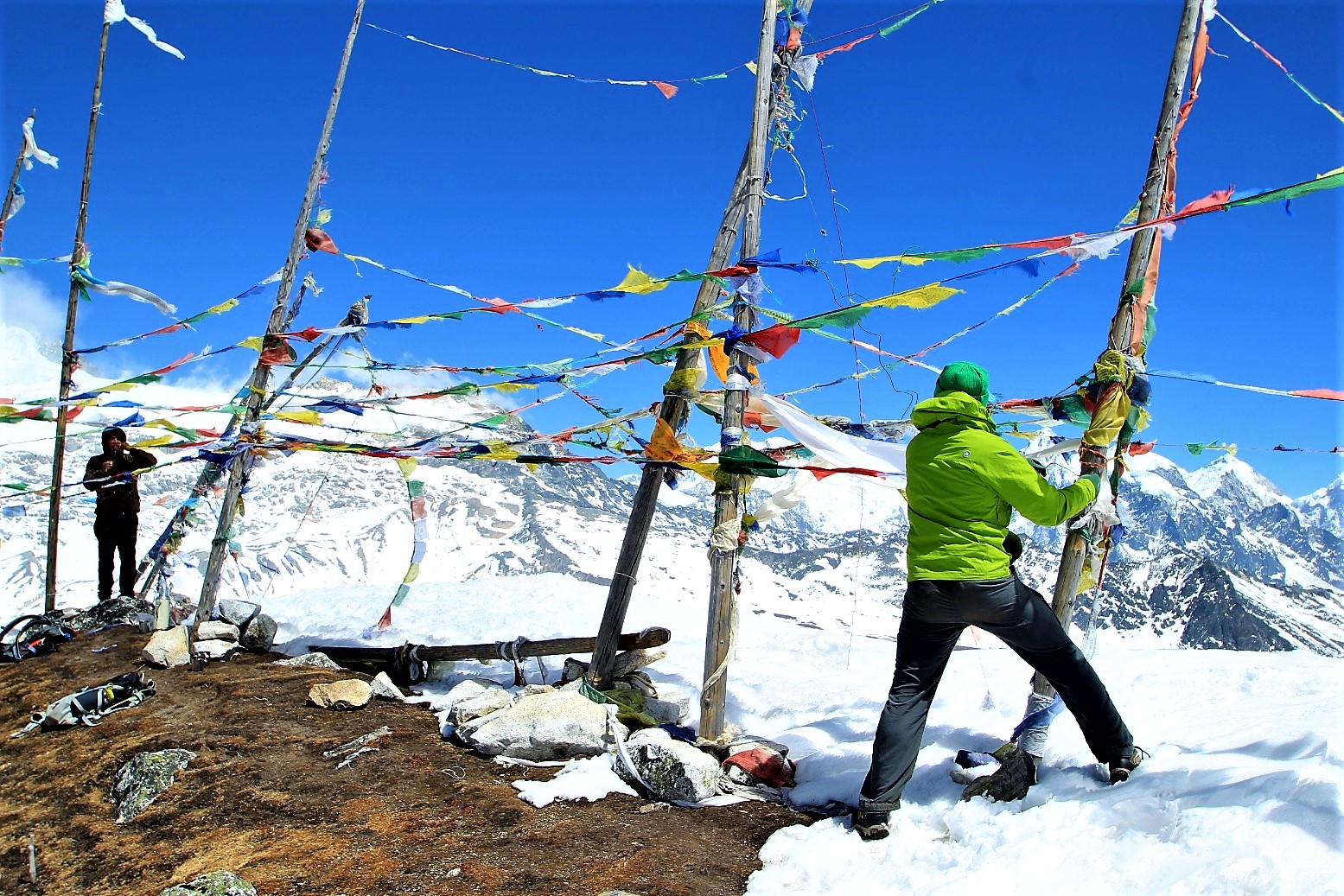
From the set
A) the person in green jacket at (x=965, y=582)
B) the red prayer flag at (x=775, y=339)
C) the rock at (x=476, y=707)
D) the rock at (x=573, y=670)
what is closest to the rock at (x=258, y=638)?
the rock at (x=476, y=707)

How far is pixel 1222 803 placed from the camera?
325 cm

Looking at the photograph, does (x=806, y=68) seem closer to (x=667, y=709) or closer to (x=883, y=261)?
(x=883, y=261)

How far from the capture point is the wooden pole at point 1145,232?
4.38 meters

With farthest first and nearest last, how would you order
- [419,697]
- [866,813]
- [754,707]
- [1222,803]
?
[419,697], [754,707], [866,813], [1222,803]

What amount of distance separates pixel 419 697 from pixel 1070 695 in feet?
16.5

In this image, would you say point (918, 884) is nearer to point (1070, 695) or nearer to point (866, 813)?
point (866, 813)

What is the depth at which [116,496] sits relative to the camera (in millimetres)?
9516

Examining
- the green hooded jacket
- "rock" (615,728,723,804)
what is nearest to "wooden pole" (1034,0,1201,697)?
the green hooded jacket

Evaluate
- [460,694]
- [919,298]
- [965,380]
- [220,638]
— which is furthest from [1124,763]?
[220,638]

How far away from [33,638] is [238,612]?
6.22 ft

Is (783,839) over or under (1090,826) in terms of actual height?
under

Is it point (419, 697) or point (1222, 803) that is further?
point (419, 697)

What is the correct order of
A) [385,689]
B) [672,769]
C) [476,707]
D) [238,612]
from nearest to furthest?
[672,769]
[476,707]
[385,689]
[238,612]

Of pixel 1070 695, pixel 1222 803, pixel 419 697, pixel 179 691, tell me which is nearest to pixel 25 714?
pixel 179 691
